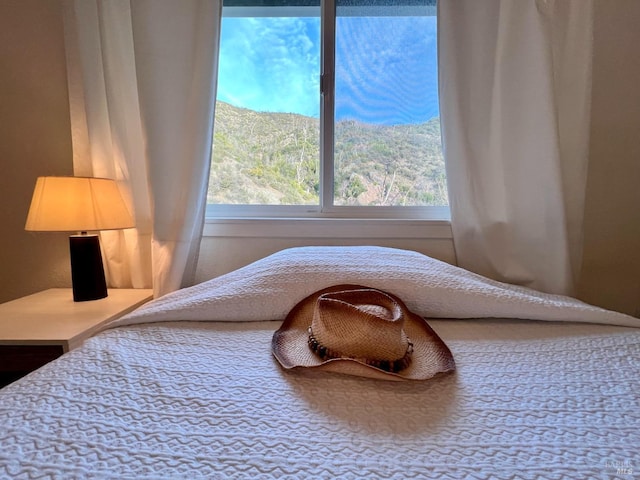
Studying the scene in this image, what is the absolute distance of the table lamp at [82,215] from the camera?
104cm

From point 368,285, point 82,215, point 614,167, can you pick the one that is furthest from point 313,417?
point 614,167

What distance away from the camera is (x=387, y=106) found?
4.63 feet

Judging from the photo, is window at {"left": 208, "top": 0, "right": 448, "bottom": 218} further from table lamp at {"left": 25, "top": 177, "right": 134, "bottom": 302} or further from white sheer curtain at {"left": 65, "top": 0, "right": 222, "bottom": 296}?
table lamp at {"left": 25, "top": 177, "right": 134, "bottom": 302}

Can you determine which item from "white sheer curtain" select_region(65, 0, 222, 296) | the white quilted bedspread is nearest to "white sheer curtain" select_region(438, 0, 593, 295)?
the white quilted bedspread

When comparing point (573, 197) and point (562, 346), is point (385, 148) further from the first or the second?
point (562, 346)

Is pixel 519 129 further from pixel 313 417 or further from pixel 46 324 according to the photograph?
pixel 46 324

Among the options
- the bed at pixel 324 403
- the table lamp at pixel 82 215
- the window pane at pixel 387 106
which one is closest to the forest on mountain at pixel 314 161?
the window pane at pixel 387 106

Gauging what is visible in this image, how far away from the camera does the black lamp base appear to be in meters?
1.14

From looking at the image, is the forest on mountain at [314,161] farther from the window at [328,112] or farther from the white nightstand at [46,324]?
the white nightstand at [46,324]

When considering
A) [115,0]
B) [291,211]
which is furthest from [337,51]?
[115,0]

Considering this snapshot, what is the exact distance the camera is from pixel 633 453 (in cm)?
43

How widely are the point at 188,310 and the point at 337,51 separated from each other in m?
1.24

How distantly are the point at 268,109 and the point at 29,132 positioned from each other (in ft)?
3.41

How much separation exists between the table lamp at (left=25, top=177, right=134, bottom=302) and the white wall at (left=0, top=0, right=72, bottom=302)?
371 millimetres
